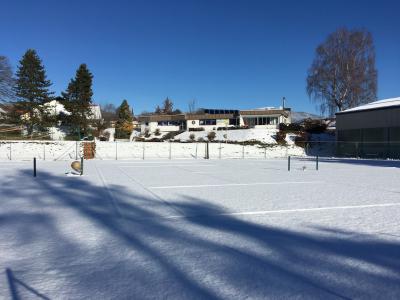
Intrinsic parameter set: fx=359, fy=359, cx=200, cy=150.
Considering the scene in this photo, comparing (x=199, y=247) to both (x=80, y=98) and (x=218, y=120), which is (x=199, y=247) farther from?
(x=218, y=120)

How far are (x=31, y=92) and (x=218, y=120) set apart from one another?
110ft

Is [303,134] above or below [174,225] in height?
above

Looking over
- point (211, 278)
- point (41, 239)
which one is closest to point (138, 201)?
point (41, 239)

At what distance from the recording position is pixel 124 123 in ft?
219

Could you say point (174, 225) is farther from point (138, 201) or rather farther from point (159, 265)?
A: point (138, 201)

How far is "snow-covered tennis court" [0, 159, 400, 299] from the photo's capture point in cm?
388

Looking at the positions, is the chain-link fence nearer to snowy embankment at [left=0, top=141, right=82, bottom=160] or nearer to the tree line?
snowy embankment at [left=0, top=141, right=82, bottom=160]

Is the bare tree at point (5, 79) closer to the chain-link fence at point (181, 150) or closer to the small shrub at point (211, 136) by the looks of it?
the chain-link fence at point (181, 150)

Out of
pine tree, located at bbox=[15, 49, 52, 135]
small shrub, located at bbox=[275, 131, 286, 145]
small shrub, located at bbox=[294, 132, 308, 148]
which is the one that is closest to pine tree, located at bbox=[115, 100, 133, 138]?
pine tree, located at bbox=[15, 49, 52, 135]

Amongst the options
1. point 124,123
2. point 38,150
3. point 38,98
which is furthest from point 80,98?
point 124,123

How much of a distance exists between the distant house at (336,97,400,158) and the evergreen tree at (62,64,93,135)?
31.1m

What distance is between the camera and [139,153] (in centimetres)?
3809

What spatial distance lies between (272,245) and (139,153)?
33.5 meters

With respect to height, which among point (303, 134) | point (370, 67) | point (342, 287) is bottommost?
point (342, 287)
